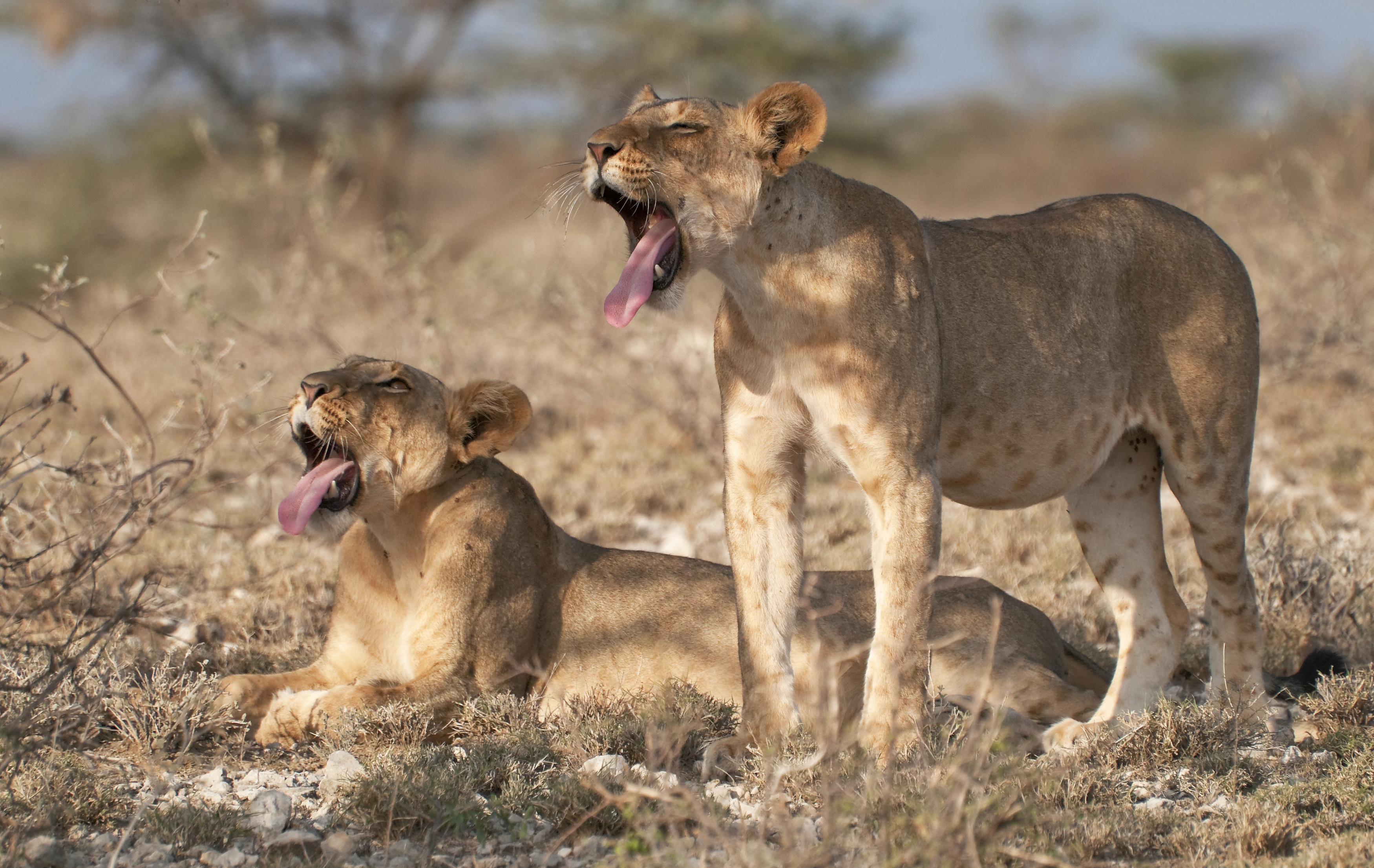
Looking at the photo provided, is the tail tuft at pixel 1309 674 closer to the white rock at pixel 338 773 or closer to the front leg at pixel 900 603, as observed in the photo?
the front leg at pixel 900 603

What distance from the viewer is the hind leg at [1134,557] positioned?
15.2 ft

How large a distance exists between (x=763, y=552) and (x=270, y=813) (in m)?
1.46

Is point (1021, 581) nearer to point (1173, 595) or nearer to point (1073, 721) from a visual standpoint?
point (1173, 595)

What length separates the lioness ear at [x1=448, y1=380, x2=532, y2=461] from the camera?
4504 mm

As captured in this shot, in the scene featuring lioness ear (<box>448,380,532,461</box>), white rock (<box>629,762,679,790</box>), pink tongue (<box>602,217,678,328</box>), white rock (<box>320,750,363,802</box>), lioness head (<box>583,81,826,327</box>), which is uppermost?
lioness head (<box>583,81,826,327</box>)

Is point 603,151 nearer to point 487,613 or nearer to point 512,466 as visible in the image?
point 487,613

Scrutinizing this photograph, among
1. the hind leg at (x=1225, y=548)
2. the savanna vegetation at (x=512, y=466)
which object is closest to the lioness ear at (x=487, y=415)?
the savanna vegetation at (x=512, y=466)

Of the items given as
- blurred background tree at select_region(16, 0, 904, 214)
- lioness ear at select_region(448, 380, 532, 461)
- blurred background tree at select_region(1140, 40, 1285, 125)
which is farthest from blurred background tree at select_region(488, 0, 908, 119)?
blurred background tree at select_region(1140, 40, 1285, 125)

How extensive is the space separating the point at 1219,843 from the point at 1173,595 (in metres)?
1.47

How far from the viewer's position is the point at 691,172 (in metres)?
3.68

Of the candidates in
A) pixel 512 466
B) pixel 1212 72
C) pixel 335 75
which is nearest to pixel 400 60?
pixel 335 75

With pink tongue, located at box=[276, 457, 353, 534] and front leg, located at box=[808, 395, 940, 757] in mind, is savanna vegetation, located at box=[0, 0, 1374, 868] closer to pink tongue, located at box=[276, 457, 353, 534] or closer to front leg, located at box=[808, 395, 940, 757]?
front leg, located at box=[808, 395, 940, 757]

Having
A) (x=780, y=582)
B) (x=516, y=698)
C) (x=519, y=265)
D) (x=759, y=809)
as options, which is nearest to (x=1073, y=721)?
(x=780, y=582)

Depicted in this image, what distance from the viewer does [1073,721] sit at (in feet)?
14.0
